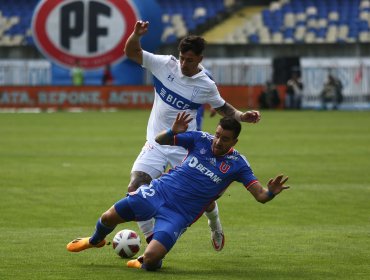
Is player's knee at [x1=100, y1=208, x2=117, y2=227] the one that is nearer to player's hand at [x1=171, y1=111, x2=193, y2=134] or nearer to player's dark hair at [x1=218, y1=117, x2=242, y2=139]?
player's hand at [x1=171, y1=111, x2=193, y2=134]

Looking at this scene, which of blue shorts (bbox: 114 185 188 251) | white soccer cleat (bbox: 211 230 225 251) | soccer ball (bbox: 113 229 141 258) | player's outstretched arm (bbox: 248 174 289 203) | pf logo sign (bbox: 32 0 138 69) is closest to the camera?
player's outstretched arm (bbox: 248 174 289 203)

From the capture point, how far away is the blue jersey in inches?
396

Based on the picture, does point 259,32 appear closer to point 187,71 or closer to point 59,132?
point 59,132

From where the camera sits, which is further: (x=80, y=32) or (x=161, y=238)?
(x=80, y=32)

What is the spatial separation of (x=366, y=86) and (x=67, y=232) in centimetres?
3522

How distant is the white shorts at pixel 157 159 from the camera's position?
11094mm

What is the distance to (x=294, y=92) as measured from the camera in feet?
147

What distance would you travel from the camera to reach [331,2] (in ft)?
180

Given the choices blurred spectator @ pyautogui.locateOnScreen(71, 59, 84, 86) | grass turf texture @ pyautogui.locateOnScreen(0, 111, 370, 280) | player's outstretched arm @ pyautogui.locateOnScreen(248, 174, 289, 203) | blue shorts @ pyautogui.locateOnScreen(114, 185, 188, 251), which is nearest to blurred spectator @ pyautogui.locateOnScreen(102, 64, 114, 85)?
blurred spectator @ pyautogui.locateOnScreen(71, 59, 84, 86)

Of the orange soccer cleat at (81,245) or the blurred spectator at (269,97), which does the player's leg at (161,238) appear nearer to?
the orange soccer cleat at (81,245)

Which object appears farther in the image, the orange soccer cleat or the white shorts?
the white shorts

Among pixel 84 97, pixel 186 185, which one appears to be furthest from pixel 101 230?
pixel 84 97

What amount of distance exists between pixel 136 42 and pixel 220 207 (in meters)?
4.91

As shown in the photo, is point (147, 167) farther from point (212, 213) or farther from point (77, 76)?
point (77, 76)
